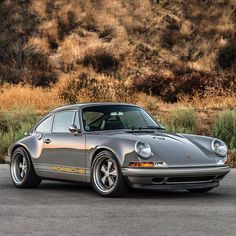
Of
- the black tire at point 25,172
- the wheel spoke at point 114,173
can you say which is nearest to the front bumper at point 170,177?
the wheel spoke at point 114,173

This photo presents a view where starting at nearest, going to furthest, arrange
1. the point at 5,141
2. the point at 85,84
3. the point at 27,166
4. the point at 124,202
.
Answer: the point at 124,202 < the point at 27,166 < the point at 5,141 < the point at 85,84

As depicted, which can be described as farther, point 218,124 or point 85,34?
point 85,34

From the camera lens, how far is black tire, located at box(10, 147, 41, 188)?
39.6 ft

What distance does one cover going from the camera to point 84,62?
129 feet

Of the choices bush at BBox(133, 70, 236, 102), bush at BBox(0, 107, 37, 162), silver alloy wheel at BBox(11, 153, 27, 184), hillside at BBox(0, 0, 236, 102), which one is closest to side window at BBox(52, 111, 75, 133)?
silver alloy wheel at BBox(11, 153, 27, 184)

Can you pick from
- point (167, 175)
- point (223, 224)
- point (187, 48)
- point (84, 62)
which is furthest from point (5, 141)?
point (187, 48)

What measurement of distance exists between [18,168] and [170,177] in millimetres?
3246

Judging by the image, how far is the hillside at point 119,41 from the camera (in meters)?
38.2

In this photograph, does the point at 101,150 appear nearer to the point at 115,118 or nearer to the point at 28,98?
the point at 115,118

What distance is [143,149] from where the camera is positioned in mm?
10234

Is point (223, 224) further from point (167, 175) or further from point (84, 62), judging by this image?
point (84, 62)

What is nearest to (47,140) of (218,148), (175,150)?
(175,150)

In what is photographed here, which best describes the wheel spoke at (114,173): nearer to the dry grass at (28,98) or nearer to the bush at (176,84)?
the dry grass at (28,98)

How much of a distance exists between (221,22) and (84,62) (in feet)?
28.7
